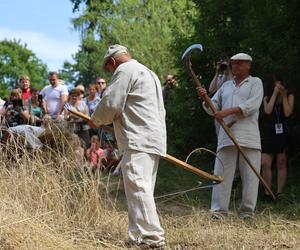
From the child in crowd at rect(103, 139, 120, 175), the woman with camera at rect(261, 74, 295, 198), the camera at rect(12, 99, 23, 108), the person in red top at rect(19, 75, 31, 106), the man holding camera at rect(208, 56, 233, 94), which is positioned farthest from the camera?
the person in red top at rect(19, 75, 31, 106)

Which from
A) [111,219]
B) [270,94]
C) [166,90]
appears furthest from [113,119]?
[166,90]

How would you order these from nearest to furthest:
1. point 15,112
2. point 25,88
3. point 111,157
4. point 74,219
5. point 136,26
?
1. point 74,219
2. point 111,157
3. point 15,112
4. point 25,88
5. point 136,26

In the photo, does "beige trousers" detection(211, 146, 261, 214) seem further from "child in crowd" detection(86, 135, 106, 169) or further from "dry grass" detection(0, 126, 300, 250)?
"child in crowd" detection(86, 135, 106, 169)

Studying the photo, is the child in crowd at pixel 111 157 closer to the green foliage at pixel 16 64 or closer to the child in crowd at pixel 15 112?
the child in crowd at pixel 15 112

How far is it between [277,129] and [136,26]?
18.8 m

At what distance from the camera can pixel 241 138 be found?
288 inches

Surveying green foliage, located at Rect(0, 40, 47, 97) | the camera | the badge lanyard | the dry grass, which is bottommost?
the dry grass

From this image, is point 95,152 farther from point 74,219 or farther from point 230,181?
point 74,219


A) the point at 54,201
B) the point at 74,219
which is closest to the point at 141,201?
the point at 74,219

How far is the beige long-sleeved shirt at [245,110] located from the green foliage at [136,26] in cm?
1552

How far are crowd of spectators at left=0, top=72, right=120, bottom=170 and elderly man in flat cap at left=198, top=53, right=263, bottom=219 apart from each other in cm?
196

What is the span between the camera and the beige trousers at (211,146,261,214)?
7320mm

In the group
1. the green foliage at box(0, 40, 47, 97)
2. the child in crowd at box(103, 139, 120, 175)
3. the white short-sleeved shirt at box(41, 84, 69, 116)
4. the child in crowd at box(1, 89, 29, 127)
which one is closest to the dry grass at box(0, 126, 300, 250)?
the child in crowd at box(103, 139, 120, 175)

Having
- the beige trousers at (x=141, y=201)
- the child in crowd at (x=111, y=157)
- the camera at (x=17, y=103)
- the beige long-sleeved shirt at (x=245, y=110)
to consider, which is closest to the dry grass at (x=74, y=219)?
the beige trousers at (x=141, y=201)
